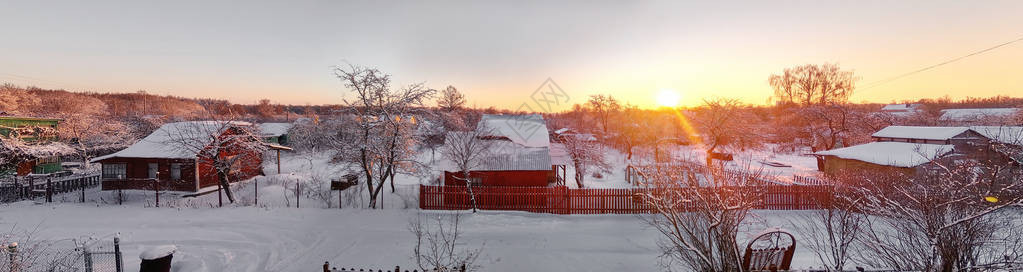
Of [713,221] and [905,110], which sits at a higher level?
[905,110]

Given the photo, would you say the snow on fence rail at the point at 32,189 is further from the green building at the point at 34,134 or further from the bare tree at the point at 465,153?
the bare tree at the point at 465,153

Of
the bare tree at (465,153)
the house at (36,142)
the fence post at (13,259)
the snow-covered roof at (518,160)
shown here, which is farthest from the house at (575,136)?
the house at (36,142)

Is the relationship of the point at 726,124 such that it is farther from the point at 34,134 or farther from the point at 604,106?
the point at 34,134

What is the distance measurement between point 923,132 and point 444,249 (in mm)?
36788

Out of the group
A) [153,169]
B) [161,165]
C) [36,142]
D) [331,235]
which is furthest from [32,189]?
[331,235]

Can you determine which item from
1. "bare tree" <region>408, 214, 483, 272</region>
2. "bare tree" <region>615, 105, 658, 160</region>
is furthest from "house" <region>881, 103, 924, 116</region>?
"bare tree" <region>408, 214, 483, 272</region>

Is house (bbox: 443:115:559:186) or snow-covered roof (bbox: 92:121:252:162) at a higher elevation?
snow-covered roof (bbox: 92:121:252:162)

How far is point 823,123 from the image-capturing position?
104 feet

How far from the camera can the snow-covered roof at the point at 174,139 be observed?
17.8 m

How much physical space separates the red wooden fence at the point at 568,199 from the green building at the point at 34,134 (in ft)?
96.4

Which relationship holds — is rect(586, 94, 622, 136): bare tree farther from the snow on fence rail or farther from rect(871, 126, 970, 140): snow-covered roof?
the snow on fence rail

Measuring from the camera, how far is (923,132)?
2686cm

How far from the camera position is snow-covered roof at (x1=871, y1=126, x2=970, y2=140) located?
24.6m

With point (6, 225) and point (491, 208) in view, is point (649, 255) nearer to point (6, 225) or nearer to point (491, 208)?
point (491, 208)
